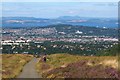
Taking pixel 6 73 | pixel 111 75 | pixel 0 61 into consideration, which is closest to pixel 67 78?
pixel 111 75

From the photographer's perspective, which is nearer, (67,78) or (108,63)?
(67,78)

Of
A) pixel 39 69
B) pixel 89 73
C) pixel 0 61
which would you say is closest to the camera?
pixel 89 73

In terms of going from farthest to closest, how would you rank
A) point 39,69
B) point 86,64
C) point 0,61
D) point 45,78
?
1. point 0,61
2. point 39,69
3. point 86,64
4. point 45,78

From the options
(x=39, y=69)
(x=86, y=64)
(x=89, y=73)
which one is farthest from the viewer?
(x=39, y=69)

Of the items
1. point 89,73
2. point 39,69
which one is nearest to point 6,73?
point 39,69

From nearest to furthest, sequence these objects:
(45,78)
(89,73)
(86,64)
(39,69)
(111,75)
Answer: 1. (111,75)
2. (89,73)
3. (45,78)
4. (86,64)
5. (39,69)

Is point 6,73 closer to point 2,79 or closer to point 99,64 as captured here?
point 2,79

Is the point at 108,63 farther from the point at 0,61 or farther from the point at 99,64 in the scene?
the point at 0,61

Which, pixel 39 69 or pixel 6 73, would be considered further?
pixel 39 69
